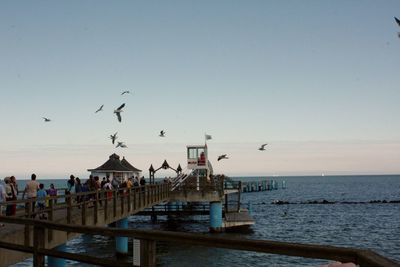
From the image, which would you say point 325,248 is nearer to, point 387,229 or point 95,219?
point 95,219

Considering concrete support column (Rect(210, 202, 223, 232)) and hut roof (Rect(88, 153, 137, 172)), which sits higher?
hut roof (Rect(88, 153, 137, 172))

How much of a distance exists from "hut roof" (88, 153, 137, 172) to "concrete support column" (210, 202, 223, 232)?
7678 millimetres

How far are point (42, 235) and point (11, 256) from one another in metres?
5.07

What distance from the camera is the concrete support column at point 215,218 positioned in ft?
137

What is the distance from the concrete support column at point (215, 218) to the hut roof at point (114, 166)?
302 inches

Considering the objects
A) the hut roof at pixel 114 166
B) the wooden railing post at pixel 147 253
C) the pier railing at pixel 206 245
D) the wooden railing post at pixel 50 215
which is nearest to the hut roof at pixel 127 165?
the hut roof at pixel 114 166

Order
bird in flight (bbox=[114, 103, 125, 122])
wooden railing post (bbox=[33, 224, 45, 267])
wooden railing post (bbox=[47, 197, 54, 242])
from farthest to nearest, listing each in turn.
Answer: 1. bird in flight (bbox=[114, 103, 125, 122])
2. wooden railing post (bbox=[47, 197, 54, 242])
3. wooden railing post (bbox=[33, 224, 45, 267])

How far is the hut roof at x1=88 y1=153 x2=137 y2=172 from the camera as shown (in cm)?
4150

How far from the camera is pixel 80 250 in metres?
36.4

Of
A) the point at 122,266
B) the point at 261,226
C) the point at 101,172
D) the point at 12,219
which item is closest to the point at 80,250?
the point at 101,172

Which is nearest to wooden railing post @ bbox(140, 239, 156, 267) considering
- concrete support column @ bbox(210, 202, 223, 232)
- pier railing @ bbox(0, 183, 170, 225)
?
pier railing @ bbox(0, 183, 170, 225)

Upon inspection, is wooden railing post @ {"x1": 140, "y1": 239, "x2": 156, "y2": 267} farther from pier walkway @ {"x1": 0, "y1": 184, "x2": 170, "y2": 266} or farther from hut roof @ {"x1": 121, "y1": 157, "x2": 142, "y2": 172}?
hut roof @ {"x1": 121, "y1": 157, "x2": 142, "y2": 172}

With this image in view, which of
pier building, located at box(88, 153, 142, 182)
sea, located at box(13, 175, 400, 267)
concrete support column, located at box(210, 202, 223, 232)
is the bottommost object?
sea, located at box(13, 175, 400, 267)

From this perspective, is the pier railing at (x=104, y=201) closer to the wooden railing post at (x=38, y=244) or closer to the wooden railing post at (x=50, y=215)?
the wooden railing post at (x=50, y=215)
